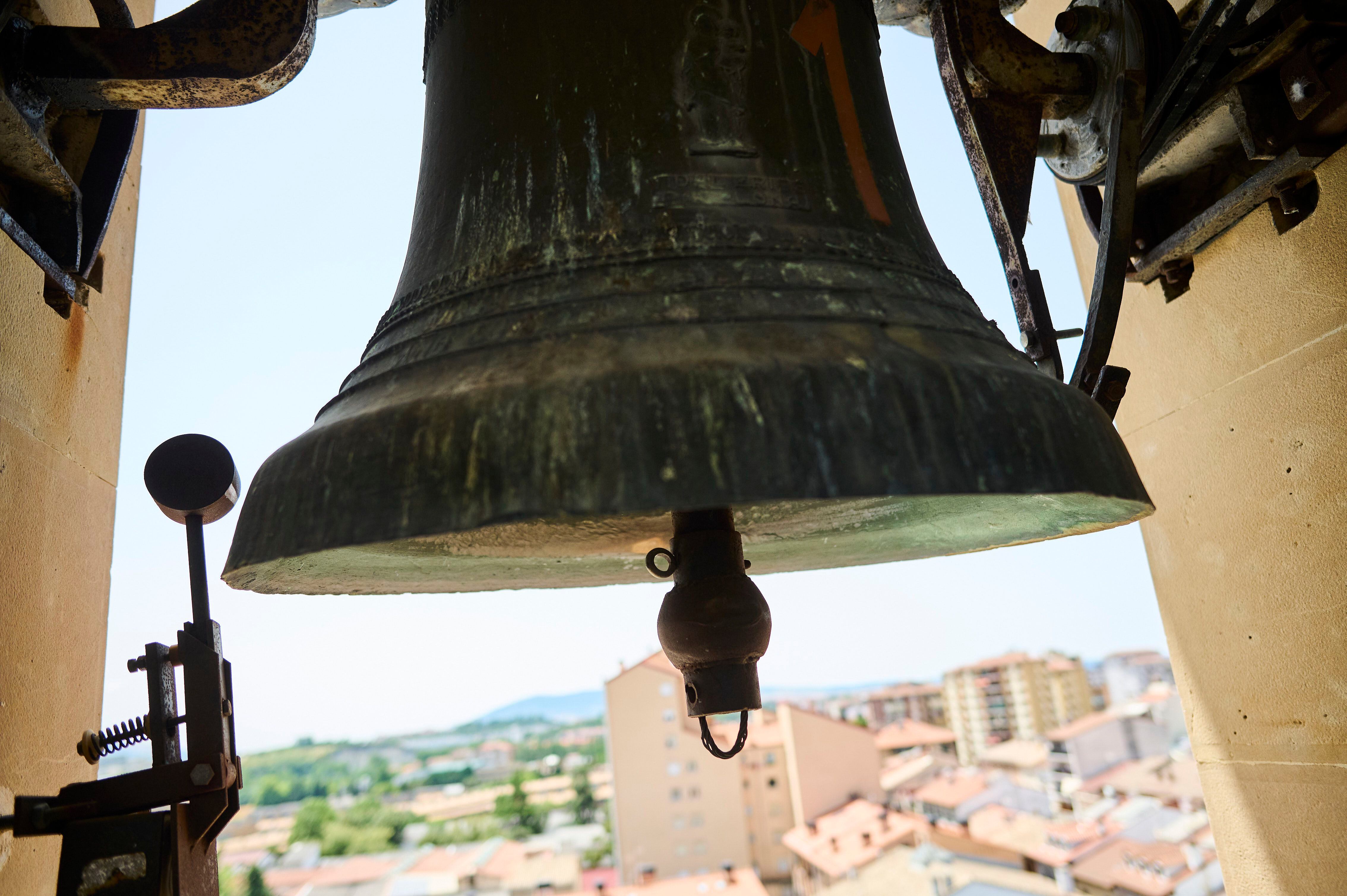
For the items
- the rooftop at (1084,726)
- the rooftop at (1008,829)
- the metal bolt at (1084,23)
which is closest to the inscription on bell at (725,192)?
the metal bolt at (1084,23)

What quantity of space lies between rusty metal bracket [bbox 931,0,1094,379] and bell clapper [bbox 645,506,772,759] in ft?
1.80

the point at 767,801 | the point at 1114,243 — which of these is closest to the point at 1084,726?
the point at 767,801

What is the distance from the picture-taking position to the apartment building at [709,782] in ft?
64.8

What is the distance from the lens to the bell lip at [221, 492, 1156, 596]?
0.96 m

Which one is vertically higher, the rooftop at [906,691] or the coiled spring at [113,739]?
the coiled spring at [113,739]

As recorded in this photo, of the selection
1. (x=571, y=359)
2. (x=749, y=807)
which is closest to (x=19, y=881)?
(x=571, y=359)

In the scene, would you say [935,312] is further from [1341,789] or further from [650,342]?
[1341,789]

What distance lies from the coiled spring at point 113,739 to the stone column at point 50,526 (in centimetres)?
18

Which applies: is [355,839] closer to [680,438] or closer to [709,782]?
[709,782]

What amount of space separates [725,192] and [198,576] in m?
0.91

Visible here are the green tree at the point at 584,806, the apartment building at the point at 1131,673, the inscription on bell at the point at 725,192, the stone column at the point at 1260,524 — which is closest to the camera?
the inscription on bell at the point at 725,192

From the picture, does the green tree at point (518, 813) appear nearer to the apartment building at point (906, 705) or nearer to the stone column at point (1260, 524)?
the apartment building at point (906, 705)

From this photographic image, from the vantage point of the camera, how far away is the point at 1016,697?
36281mm

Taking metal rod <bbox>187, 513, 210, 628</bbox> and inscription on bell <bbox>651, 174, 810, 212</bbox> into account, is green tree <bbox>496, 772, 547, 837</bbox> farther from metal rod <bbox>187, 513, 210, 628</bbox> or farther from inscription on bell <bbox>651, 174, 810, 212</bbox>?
inscription on bell <bbox>651, 174, 810, 212</bbox>
